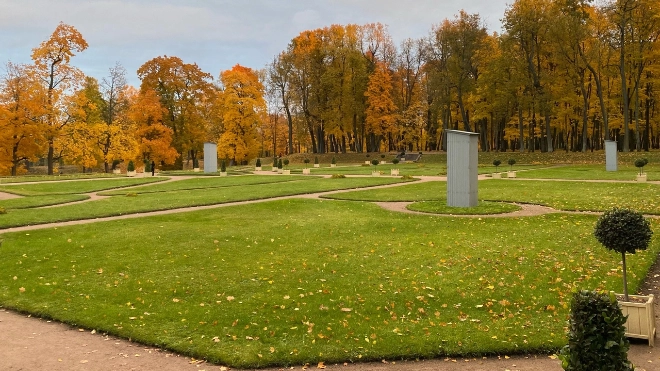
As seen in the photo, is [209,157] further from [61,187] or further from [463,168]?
[463,168]

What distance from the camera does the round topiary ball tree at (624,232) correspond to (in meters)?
5.76

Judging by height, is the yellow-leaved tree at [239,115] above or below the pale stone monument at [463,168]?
above

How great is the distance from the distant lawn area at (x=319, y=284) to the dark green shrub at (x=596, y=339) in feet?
5.39

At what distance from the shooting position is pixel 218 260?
9.78m

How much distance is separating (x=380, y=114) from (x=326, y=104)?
7167 mm

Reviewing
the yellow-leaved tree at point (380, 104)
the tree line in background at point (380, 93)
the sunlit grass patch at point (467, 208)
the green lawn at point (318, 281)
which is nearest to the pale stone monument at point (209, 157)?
the tree line in background at point (380, 93)

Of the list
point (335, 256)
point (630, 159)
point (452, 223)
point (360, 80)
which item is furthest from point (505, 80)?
point (335, 256)

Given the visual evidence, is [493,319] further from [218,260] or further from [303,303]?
[218,260]

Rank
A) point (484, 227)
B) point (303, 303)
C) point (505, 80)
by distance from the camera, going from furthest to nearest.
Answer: point (505, 80) → point (484, 227) → point (303, 303)

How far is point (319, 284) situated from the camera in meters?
7.94

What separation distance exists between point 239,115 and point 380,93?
18069 millimetres

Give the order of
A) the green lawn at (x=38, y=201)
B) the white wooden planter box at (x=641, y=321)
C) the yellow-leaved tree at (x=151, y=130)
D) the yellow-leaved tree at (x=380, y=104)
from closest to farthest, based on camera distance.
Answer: the white wooden planter box at (x=641, y=321)
the green lawn at (x=38, y=201)
the yellow-leaved tree at (x=151, y=130)
the yellow-leaved tree at (x=380, y=104)

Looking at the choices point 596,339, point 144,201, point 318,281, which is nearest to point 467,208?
point 318,281

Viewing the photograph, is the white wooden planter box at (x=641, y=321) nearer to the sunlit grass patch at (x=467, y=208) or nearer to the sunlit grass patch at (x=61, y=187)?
the sunlit grass patch at (x=467, y=208)
